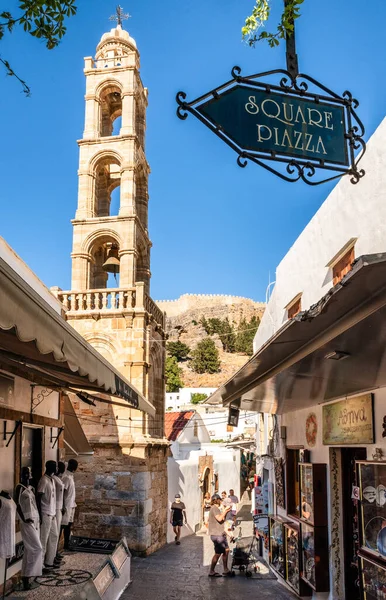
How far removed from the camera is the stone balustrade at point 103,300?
58.2ft

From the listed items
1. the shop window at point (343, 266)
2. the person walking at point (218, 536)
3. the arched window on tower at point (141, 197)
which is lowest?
the person walking at point (218, 536)

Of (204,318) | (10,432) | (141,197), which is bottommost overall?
(10,432)

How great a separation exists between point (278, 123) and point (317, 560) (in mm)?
5929

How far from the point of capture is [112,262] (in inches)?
765

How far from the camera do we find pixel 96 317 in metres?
17.8

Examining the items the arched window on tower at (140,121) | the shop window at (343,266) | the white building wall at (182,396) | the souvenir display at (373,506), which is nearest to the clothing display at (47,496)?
the souvenir display at (373,506)

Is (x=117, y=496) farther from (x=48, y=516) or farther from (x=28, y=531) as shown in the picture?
(x=28, y=531)

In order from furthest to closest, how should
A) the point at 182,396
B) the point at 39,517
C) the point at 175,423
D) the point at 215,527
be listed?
1. the point at 182,396
2. the point at 175,423
3. the point at 215,527
4. the point at 39,517

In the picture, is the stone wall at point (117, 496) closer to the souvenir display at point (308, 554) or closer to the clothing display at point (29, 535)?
the souvenir display at point (308, 554)

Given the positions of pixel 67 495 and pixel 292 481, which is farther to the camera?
pixel 292 481

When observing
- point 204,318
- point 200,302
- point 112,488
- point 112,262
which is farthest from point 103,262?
point 200,302

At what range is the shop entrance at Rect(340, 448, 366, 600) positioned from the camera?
7.45 m

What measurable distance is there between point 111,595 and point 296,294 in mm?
5999

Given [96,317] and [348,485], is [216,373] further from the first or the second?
[348,485]
